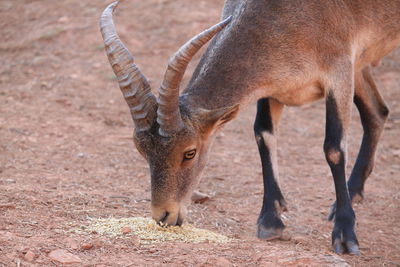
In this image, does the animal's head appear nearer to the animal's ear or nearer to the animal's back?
the animal's ear

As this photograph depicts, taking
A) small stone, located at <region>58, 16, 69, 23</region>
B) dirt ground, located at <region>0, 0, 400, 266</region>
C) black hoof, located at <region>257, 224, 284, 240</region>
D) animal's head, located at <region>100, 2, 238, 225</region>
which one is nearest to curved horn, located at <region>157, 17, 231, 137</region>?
animal's head, located at <region>100, 2, 238, 225</region>

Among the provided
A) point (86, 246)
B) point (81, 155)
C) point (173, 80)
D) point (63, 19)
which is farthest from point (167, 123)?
point (63, 19)

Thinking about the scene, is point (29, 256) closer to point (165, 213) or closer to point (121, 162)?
point (165, 213)

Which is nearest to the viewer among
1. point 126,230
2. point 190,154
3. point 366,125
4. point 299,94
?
point 126,230

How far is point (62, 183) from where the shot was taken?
25.9 ft

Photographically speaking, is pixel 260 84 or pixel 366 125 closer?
pixel 260 84

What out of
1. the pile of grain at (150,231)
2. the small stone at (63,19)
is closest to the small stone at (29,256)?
the pile of grain at (150,231)

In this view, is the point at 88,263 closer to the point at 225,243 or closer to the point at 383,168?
the point at 225,243

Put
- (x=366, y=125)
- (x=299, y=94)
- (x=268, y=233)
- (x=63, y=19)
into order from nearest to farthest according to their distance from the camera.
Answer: (x=268, y=233) < (x=299, y=94) < (x=366, y=125) < (x=63, y=19)

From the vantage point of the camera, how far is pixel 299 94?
7.40 m

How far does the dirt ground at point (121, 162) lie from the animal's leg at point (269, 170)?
20 centimetres

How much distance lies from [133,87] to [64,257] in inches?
71.0

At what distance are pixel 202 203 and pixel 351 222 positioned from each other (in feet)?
6.10

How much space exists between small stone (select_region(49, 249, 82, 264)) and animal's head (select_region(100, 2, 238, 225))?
1.17 metres
